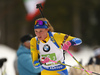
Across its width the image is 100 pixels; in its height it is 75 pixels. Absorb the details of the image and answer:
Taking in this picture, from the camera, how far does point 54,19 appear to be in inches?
388

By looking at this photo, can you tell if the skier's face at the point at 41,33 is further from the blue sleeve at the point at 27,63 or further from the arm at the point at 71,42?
the blue sleeve at the point at 27,63

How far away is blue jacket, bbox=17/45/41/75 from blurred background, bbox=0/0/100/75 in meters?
6.99

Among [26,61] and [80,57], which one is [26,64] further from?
[80,57]

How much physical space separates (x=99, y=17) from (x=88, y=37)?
4.39ft

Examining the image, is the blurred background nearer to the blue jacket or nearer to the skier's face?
the blue jacket

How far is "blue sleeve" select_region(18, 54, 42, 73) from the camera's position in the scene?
270 cm

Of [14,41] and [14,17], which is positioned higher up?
[14,17]

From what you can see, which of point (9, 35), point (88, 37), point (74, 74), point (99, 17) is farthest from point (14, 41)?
point (74, 74)

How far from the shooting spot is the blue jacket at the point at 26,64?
106 inches

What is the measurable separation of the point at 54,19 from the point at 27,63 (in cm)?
725

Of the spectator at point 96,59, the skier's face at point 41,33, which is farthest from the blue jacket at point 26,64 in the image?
the spectator at point 96,59

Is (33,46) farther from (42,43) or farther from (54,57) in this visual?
(54,57)

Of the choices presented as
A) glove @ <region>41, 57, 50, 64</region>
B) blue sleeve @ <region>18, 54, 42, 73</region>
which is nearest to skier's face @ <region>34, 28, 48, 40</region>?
glove @ <region>41, 57, 50, 64</region>

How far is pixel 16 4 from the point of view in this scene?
1027cm
